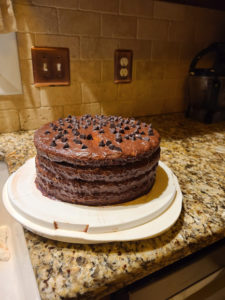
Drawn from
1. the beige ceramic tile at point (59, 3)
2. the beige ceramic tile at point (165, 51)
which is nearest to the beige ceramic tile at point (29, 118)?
the beige ceramic tile at point (59, 3)

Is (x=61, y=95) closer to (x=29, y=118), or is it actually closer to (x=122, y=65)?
(x=29, y=118)

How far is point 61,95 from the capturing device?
4.56ft

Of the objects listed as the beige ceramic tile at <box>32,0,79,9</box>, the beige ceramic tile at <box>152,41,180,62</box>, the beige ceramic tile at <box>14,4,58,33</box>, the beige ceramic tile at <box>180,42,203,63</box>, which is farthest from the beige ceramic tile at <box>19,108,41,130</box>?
the beige ceramic tile at <box>180,42,203,63</box>

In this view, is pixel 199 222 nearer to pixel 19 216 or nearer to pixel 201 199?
pixel 201 199

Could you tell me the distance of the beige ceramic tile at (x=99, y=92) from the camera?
4.79ft

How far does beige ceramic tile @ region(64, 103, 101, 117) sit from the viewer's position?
4.76 ft

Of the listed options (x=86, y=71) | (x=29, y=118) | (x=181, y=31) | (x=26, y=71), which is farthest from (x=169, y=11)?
(x=29, y=118)

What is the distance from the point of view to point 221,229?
2.00 feet

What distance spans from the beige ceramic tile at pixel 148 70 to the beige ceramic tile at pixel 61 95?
484 mm

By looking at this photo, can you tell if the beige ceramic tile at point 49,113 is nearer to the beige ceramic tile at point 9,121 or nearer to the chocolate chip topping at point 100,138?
the beige ceramic tile at point 9,121

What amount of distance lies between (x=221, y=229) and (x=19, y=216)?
56cm

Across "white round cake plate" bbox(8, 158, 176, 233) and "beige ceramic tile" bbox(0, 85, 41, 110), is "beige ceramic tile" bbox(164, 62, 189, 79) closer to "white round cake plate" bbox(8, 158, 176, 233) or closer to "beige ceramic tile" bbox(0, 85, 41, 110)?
"beige ceramic tile" bbox(0, 85, 41, 110)

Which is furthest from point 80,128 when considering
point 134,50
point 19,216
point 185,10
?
point 185,10

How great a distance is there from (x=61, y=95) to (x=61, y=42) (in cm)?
31
